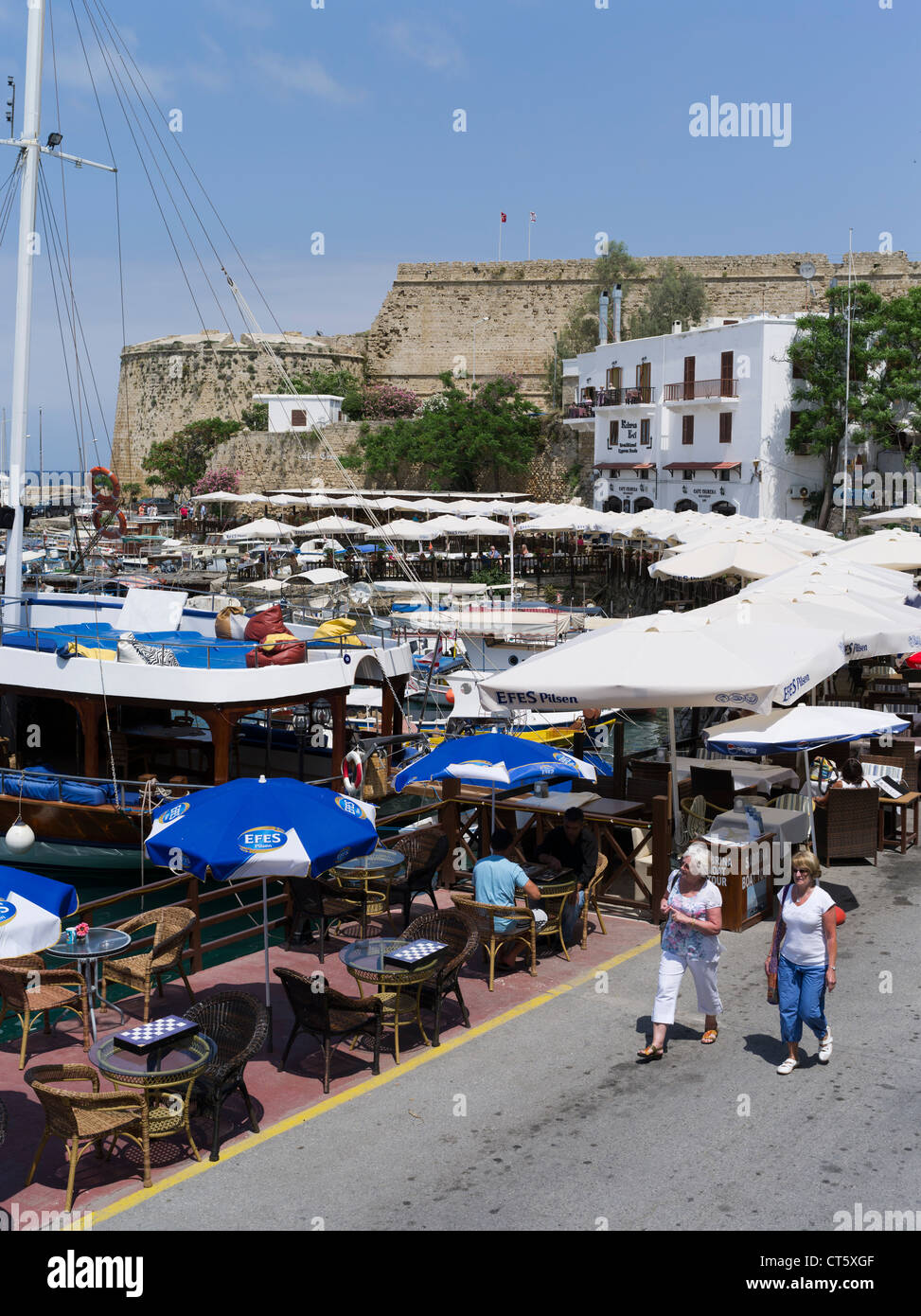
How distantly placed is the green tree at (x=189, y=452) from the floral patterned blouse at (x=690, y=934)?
6742 centimetres

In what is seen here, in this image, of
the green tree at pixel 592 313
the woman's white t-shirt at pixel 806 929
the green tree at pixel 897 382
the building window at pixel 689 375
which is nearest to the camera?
the woman's white t-shirt at pixel 806 929

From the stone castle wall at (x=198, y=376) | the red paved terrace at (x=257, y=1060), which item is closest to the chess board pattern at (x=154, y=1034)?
the red paved terrace at (x=257, y=1060)

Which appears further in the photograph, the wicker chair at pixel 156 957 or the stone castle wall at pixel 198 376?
the stone castle wall at pixel 198 376

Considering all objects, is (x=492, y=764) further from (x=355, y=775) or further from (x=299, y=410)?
(x=299, y=410)

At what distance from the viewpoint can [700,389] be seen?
49.3 m

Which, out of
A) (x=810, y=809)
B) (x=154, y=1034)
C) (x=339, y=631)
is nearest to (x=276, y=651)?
(x=339, y=631)

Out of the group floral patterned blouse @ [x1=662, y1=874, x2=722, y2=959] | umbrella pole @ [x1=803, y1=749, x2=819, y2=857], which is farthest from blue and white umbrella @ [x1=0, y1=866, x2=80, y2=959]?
umbrella pole @ [x1=803, y1=749, x2=819, y2=857]

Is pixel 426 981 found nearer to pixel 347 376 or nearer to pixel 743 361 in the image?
pixel 743 361

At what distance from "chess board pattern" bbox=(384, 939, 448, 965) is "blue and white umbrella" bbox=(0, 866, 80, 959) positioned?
197 centimetres

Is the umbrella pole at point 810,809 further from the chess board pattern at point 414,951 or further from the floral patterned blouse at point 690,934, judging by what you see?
the chess board pattern at point 414,951

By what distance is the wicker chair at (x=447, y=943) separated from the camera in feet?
27.2

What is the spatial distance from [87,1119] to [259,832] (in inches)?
79.3

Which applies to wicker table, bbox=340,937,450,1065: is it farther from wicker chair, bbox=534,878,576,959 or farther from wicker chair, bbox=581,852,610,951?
wicker chair, bbox=581,852,610,951

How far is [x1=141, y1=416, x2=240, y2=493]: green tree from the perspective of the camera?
73.6m
